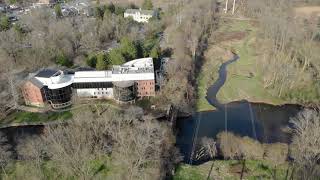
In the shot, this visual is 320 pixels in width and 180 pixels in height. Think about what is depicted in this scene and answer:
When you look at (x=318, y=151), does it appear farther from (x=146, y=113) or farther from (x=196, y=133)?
(x=146, y=113)

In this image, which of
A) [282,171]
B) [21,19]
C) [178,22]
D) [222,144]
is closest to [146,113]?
[222,144]

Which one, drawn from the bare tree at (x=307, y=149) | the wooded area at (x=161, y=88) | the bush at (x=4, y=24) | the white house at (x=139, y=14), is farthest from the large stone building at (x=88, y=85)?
the white house at (x=139, y=14)

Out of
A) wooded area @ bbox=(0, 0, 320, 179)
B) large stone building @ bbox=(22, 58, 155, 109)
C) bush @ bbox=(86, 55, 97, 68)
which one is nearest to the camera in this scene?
wooded area @ bbox=(0, 0, 320, 179)

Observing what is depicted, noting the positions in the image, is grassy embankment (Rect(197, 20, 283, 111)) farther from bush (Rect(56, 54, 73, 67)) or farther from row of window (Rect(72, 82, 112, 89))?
bush (Rect(56, 54, 73, 67))

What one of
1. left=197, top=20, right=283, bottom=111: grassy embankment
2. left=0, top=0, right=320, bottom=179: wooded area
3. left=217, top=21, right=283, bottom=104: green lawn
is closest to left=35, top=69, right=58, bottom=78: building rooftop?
left=0, top=0, right=320, bottom=179: wooded area

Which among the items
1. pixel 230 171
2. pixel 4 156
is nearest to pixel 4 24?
pixel 4 156

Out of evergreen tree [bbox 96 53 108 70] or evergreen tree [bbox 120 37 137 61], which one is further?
evergreen tree [bbox 120 37 137 61]

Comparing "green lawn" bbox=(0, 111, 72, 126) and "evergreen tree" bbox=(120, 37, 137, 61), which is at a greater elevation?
"evergreen tree" bbox=(120, 37, 137, 61)
